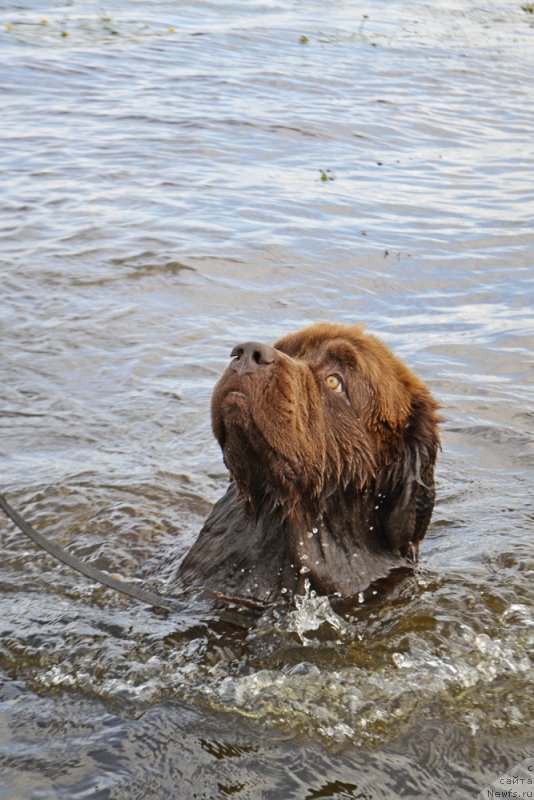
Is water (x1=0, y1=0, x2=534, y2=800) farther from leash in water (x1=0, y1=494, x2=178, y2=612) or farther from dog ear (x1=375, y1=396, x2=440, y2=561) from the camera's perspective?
dog ear (x1=375, y1=396, x2=440, y2=561)

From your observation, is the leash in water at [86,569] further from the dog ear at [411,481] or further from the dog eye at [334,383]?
the dog eye at [334,383]

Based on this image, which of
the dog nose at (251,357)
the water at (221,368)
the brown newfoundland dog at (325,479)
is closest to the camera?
the water at (221,368)

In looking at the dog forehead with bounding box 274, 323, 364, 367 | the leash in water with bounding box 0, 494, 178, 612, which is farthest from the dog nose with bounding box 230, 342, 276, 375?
the leash in water with bounding box 0, 494, 178, 612

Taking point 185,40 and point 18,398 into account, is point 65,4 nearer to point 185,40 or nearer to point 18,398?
point 185,40

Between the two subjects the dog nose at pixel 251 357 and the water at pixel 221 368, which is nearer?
the water at pixel 221 368

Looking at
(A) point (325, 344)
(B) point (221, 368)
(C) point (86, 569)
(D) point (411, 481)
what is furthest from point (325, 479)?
(B) point (221, 368)

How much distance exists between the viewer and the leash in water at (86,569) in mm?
4867

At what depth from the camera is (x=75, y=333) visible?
8.70m

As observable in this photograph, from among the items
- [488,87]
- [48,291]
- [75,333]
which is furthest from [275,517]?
[488,87]

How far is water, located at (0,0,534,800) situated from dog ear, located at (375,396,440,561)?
423mm

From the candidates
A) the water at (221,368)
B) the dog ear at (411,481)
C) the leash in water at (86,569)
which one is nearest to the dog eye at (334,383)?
the dog ear at (411,481)

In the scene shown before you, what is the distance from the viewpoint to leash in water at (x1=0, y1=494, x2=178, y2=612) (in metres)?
A: 4.87

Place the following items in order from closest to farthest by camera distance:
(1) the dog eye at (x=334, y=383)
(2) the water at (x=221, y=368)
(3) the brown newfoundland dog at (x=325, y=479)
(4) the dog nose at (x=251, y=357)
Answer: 1. (2) the water at (x=221, y=368)
2. (4) the dog nose at (x=251, y=357)
3. (3) the brown newfoundland dog at (x=325, y=479)
4. (1) the dog eye at (x=334, y=383)

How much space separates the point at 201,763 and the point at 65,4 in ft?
67.1
